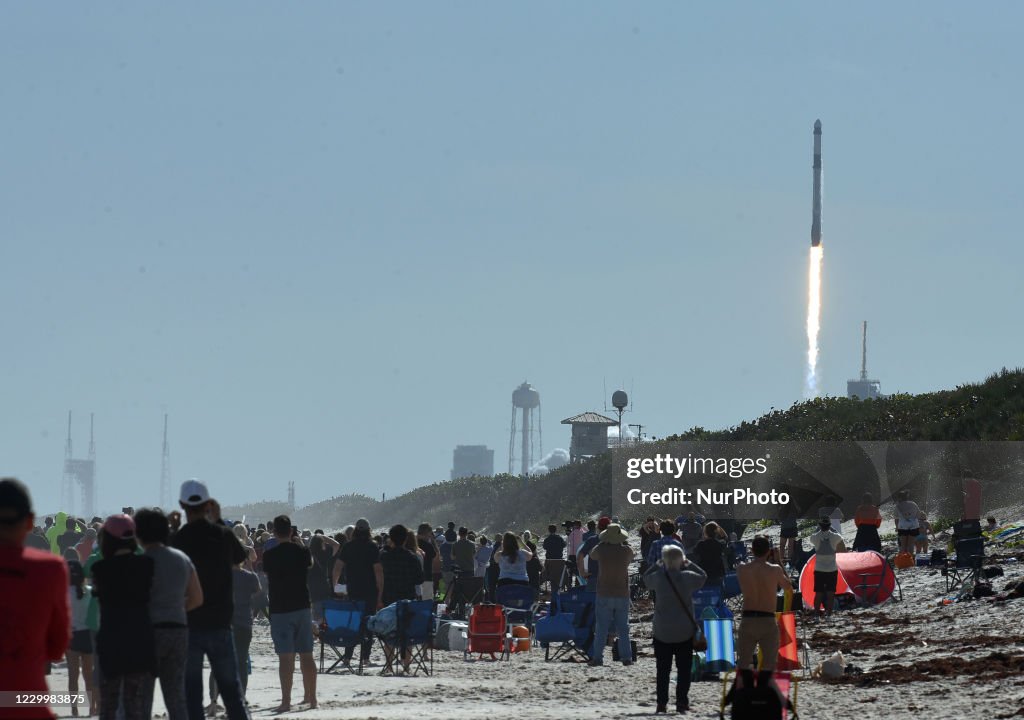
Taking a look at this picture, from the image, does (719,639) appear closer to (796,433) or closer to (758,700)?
(758,700)

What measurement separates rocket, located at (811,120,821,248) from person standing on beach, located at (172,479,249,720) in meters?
105

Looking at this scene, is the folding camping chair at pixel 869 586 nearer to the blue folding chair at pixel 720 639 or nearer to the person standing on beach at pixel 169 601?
the blue folding chair at pixel 720 639

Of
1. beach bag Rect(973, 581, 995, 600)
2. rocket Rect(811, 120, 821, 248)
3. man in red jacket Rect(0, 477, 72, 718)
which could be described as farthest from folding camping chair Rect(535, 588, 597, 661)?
rocket Rect(811, 120, 821, 248)

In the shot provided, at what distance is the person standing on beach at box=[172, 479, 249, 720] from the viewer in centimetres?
997

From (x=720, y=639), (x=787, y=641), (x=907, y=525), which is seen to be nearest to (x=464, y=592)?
(x=907, y=525)

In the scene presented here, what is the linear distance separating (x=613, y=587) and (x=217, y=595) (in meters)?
8.04

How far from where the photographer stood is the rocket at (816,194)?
112 meters

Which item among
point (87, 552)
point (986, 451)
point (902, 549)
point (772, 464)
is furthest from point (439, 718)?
point (772, 464)

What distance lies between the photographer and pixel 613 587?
1741 cm

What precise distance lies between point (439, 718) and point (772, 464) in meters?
43.3

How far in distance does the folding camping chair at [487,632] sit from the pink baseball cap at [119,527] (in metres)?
10.9

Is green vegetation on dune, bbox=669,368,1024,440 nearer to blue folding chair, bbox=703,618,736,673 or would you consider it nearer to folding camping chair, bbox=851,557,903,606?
folding camping chair, bbox=851,557,903,606

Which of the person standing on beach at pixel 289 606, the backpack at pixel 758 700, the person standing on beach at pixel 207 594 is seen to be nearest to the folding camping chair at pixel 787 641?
the backpack at pixel 758 700

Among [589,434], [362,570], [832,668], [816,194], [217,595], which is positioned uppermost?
[816,194]
